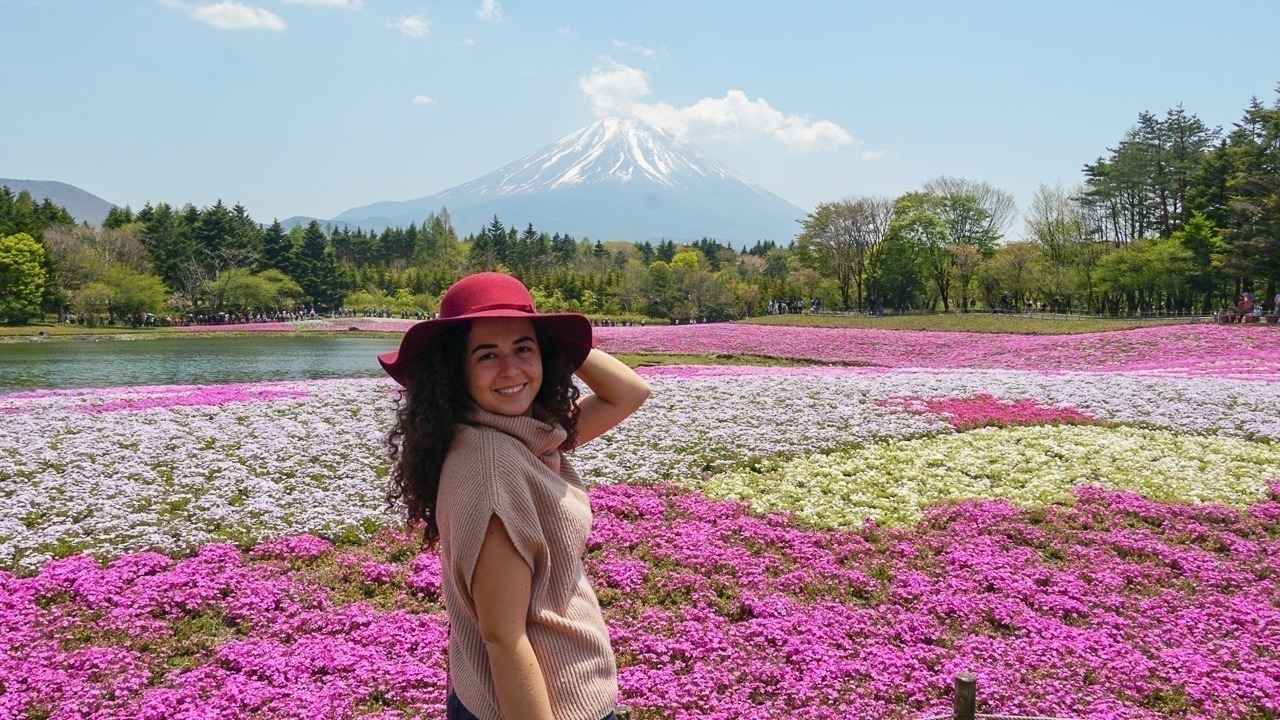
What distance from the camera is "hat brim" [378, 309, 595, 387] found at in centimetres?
212

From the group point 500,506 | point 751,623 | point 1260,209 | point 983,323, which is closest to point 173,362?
point 751,623

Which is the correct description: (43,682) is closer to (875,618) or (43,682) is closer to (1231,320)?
(875,618)

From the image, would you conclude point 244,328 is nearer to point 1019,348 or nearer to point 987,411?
point 1019,348

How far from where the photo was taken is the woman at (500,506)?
1.82 m

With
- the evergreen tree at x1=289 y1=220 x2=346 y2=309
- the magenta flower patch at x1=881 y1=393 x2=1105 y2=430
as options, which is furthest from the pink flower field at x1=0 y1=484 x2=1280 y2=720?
the evergreen tree at x1=289 y1=220 x2=346 y2=309

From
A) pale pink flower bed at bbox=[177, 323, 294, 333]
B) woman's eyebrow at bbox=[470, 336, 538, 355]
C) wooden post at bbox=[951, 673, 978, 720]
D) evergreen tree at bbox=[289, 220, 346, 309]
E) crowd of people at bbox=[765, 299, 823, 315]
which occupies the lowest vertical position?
wooden post at bbox=[951, 673, 978, 720]

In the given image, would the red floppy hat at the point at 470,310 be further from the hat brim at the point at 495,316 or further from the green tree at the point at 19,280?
the green tree at the point at 19,280

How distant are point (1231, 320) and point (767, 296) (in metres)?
54.6

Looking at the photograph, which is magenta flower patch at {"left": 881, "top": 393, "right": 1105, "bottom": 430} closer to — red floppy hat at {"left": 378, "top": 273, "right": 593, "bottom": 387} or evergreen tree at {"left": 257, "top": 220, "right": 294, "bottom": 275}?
red floppy hat at {"left": 378, "top": 273, "right": 593, "bottom": 387}

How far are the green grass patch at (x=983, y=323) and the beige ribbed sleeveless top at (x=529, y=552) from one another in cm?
3989

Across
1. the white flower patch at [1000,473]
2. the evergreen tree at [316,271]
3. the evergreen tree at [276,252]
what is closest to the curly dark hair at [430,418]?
the white flower patch at [1000,473]

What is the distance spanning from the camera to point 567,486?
2.18 m

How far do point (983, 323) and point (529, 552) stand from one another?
50.6 meters

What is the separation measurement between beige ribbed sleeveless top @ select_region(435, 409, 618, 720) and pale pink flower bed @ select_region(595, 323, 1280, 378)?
649 inches
